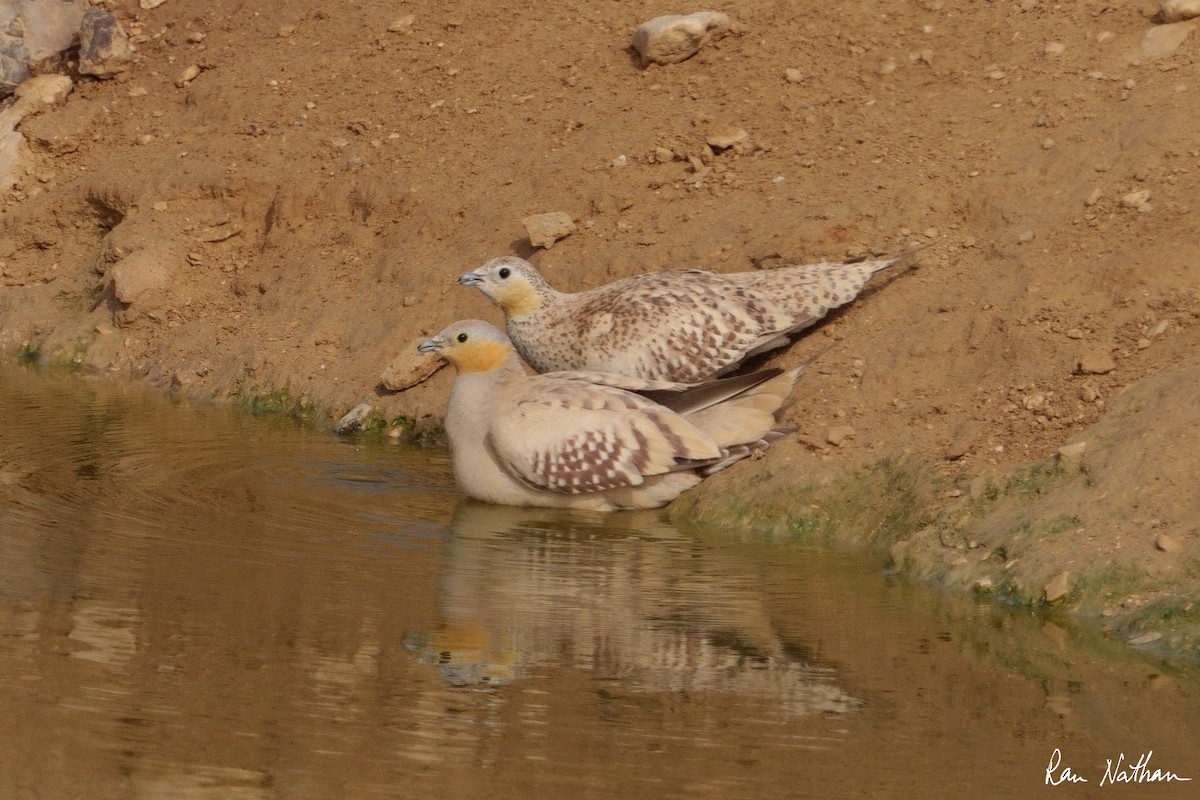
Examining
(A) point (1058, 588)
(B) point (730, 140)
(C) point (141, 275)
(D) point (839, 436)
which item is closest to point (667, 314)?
(D) point (839, 436)

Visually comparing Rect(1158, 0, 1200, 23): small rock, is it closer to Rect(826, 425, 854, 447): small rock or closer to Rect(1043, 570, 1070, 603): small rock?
Rect(826, 425, 854, 447): small rock

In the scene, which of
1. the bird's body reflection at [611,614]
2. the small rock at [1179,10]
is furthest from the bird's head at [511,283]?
the small rock at [1179,10]

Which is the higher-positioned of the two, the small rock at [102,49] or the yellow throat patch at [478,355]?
the small rock at [102,49]

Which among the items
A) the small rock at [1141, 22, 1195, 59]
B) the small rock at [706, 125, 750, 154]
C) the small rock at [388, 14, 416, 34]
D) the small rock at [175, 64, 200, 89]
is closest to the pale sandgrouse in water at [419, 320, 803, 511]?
the small rock at [706, 125, 750, 154]

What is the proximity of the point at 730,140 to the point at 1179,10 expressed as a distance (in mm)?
2820

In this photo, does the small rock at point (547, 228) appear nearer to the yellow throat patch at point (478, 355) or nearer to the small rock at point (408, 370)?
the small rock at point (408, 370)

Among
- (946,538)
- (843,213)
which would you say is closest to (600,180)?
(843,213)

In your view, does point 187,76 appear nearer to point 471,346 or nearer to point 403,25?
point 403,25

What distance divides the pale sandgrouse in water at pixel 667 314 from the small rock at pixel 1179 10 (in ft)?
8.44

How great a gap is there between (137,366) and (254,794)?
820 cm

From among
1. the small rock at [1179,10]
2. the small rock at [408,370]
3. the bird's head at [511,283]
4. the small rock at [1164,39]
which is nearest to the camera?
the bird's head at [511,283]

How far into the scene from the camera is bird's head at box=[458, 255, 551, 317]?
10.2 meters

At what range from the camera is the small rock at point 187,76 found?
49.7 feet

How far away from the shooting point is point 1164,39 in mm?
11141
